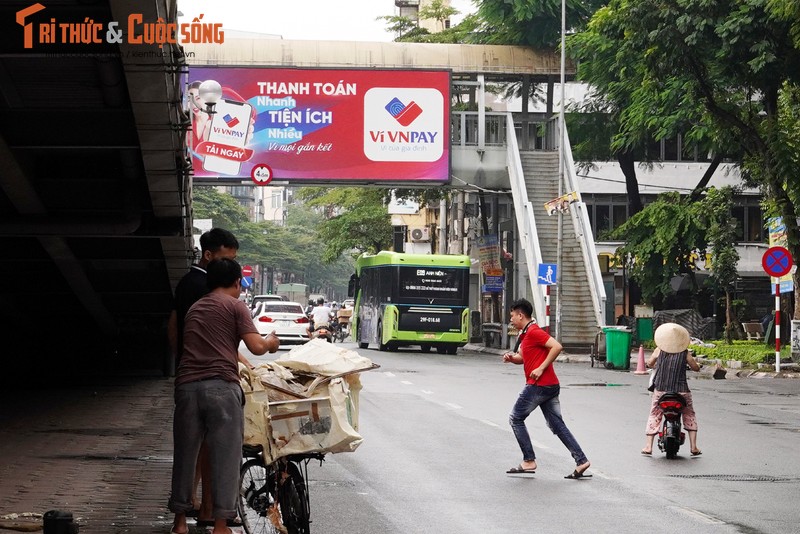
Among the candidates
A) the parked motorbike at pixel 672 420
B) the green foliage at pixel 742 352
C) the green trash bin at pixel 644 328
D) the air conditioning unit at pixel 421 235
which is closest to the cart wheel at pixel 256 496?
the parked motorbike at pixel 672 420

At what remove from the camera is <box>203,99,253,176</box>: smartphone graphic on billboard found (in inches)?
1778

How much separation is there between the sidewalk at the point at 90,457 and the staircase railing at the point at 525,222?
22259 mm

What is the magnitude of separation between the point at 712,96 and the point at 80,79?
25.3 metres

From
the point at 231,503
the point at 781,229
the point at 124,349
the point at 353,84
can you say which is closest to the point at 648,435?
the point at 231,503

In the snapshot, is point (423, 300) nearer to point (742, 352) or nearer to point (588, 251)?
point (588, 251)

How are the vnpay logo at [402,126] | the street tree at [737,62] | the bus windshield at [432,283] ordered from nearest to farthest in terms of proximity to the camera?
the street tree at [737,62] < the bus windshield at [432,283] < the vnpay logo at [402,126]

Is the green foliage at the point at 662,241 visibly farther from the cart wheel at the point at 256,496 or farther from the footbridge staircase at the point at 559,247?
the cart wheel at the point at 256,496

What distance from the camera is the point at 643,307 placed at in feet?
188

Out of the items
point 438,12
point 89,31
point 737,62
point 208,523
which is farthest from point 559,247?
point 208,523

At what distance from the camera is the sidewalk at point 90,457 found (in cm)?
995

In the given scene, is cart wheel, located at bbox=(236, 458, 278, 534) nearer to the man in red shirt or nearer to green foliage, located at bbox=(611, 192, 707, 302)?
the man in red shirt

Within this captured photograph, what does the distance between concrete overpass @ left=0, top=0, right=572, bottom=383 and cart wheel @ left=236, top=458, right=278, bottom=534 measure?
4.21 metres

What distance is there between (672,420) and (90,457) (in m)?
5.90

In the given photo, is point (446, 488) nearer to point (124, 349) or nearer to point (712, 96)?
point (124, 349)
